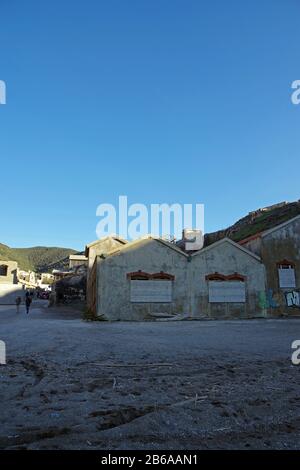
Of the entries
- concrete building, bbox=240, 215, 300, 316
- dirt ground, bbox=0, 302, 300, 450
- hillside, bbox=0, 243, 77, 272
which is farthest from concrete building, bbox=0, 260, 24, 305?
A: hillside, bbox=0, 243, 77, 272

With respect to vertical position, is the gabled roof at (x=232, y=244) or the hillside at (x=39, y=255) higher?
the hillside at (x=39, y=255)

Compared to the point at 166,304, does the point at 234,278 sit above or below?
above

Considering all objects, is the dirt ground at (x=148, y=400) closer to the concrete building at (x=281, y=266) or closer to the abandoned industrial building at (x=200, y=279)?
the abandoned industrial building at (x=200, y=279)

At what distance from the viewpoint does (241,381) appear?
684cm

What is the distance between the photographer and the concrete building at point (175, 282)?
25078 mm

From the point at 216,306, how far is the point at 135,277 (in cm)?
551

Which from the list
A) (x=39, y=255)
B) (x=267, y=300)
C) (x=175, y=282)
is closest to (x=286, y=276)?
(x=267, y=300)

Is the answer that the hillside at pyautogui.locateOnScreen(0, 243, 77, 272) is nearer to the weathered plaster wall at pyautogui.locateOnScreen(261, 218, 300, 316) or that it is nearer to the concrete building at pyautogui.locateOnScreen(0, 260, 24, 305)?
the concrete building at pyautogui.locateOnScreen(0, 260, 24, 305)

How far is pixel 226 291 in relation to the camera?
87.9 ft

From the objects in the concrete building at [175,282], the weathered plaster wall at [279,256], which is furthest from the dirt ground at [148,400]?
the weathered plaster wall at [279,256]

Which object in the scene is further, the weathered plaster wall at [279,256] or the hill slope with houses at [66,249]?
the hill slope with houses at [66,249]
